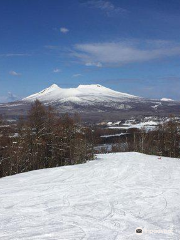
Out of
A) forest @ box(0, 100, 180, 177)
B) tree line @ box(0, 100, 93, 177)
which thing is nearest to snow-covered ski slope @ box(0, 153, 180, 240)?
tree line @ box(0, 100, 93, 177)

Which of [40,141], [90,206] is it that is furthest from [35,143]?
[90,206]

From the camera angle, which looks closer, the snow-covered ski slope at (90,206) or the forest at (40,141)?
the snow-covered ski slope at (90,206)

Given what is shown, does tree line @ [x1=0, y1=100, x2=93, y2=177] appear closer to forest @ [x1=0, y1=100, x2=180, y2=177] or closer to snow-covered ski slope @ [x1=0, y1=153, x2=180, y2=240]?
forest @ [x1=0, y1=100, x2=180, y2=177]

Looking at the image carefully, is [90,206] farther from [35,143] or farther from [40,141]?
[35,143]

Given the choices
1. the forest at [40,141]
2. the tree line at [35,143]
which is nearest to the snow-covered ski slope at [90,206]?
the tree line at [35,143]

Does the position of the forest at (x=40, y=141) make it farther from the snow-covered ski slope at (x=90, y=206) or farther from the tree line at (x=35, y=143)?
the snow-covered ski slope at (x=90, y=206)
